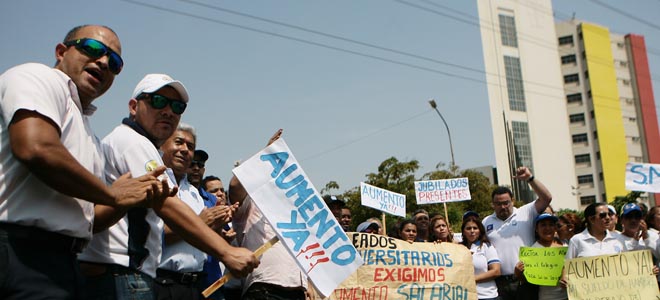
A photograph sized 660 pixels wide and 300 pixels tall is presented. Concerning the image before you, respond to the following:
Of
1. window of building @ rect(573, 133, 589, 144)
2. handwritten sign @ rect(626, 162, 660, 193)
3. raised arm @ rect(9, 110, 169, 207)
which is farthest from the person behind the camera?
window of building @ rect(573, 133, 589, 144)

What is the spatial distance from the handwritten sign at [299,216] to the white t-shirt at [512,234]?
3.87 meters

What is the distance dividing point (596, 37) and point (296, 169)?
73.2 meters

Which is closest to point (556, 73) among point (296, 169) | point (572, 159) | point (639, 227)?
point (572, 159)

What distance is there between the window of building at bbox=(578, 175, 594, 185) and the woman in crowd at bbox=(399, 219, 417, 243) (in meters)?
62.8

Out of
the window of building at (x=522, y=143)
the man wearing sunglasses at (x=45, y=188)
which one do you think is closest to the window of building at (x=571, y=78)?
the window of building at (x=522, y=143)

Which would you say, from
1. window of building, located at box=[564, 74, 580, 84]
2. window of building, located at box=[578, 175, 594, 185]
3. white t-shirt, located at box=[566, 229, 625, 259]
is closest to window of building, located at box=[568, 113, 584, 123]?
window of building, located at box=[564, 74, 580, 84]

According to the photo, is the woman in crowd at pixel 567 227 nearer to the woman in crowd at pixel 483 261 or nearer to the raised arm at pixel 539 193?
the raised arm at pixel 539 193

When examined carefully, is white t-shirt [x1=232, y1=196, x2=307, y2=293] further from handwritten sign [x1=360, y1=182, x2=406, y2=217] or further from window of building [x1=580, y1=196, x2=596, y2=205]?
window of building [x1=580, y1=196, x2=596, y2=205]

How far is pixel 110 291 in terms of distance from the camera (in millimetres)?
2572

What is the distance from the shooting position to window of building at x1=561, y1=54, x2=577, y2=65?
6706 centimetres

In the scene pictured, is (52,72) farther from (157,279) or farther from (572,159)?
(572,159)

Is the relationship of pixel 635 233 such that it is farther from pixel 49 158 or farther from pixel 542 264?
pixel 49 158

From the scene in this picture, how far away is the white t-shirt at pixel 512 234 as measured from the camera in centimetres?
673

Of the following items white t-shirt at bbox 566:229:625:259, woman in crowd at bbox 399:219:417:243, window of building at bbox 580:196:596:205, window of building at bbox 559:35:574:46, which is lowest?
window of building at bbox 580:196:596:205
